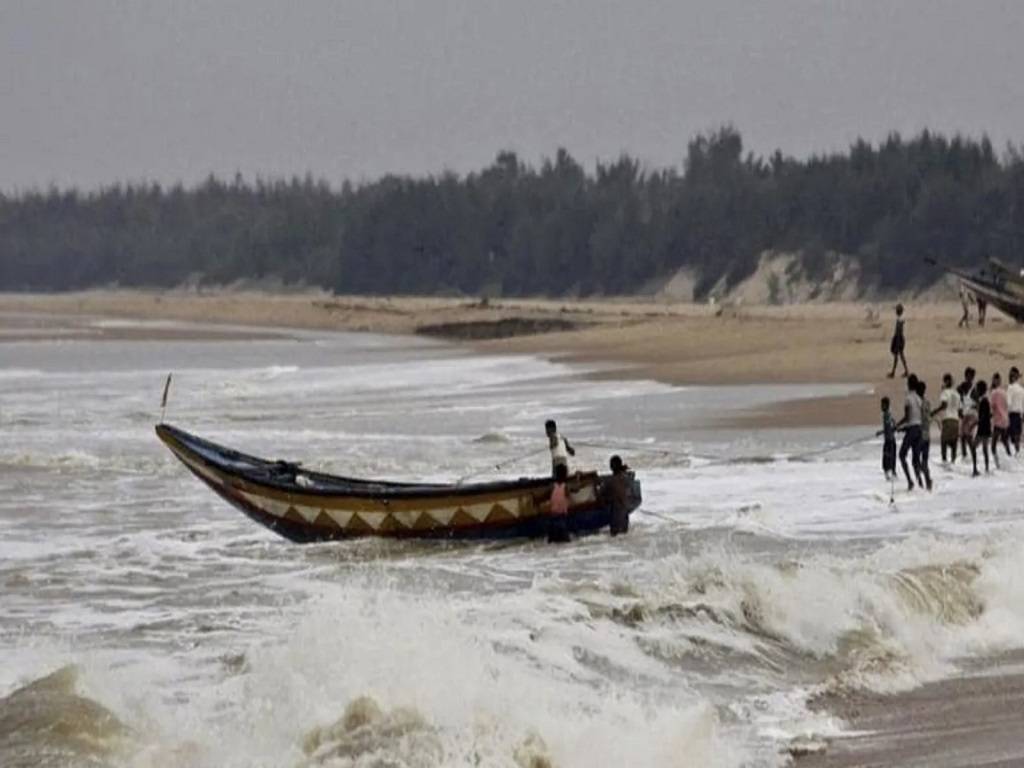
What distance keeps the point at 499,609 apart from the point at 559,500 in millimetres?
5127

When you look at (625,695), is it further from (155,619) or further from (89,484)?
(89,484)

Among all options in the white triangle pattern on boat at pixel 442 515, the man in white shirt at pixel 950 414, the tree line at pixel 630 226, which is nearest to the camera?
the white triangle pattern on boat at pixel 442 515

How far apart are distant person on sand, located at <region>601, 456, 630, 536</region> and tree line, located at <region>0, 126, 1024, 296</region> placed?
213ft

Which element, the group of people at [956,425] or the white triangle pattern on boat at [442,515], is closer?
the white triangle pattern on boat at [442,515]

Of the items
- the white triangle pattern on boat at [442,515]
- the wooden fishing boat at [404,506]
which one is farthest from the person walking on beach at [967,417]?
the white triangle pattern on boat at [442,515]

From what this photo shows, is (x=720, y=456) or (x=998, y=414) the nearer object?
(x=998, y=414)

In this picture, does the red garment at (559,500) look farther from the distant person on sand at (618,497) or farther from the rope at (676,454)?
the rope at (676,454)

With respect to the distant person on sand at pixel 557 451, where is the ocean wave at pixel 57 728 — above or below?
below

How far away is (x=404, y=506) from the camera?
21.8 m

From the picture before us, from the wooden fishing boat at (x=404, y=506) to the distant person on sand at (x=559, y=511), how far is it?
0.21ft

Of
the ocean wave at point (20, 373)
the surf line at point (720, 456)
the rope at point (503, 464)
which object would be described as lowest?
the ocean wave at point (20, 373)

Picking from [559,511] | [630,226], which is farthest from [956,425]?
[630,226]

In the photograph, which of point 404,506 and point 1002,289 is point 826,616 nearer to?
point 404,506

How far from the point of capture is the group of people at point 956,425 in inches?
926
